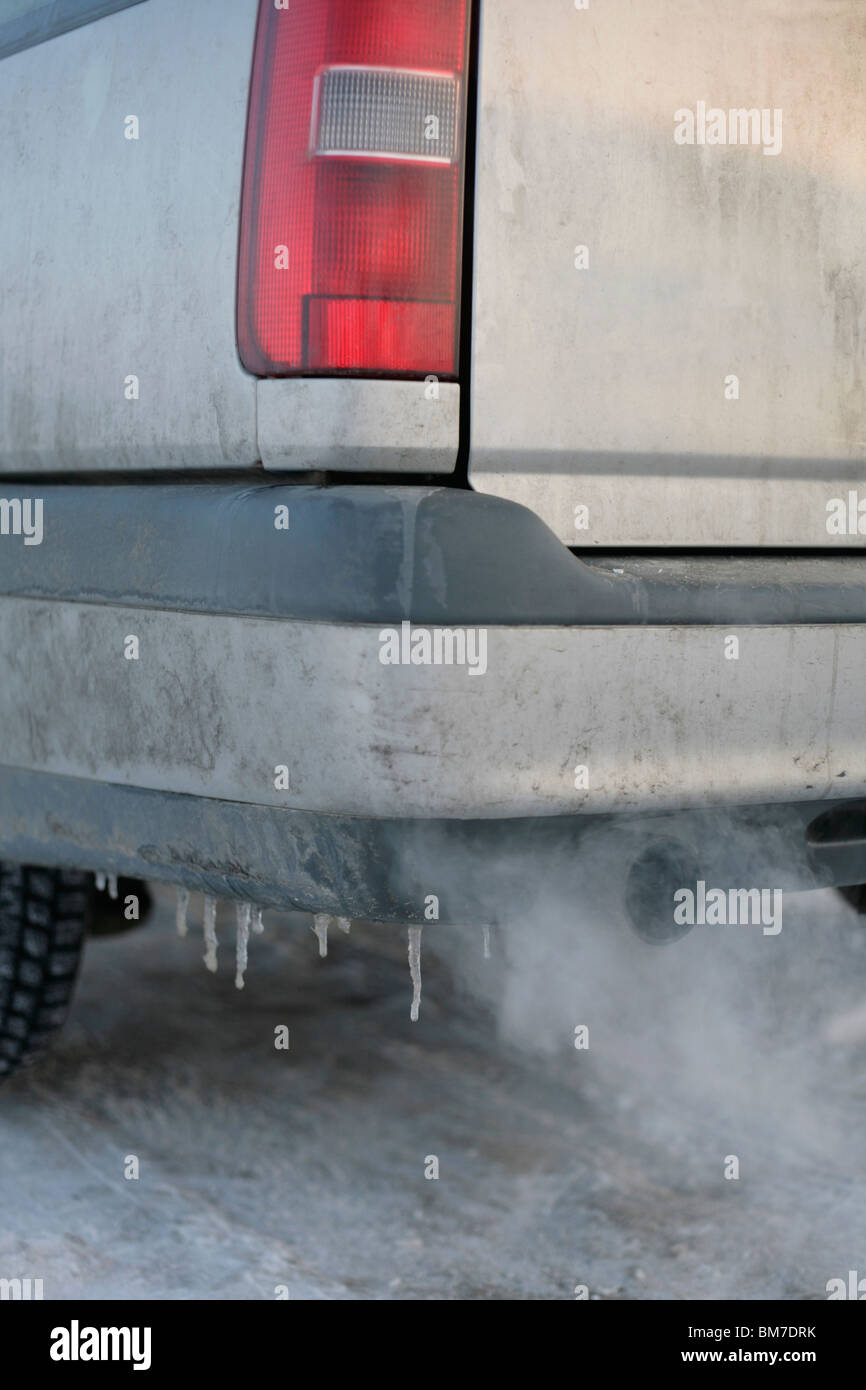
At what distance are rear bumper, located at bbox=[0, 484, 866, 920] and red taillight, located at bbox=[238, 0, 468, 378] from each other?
18cm

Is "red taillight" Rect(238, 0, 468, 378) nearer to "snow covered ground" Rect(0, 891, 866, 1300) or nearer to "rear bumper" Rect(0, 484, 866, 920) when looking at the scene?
"rear bumper" Rect(0, 484, 866, 920)

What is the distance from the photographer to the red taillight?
169 centimetres

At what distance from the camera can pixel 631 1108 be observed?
8.87 feet

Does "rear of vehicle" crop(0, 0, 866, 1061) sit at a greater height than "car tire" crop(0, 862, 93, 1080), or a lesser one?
greater

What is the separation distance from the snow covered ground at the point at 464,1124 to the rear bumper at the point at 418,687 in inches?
9.7

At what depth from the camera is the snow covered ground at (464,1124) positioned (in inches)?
85.5

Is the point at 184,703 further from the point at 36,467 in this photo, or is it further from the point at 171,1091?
the point at 171,1091

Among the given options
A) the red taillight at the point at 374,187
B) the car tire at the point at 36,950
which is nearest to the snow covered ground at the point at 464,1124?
the car tire at the point at 36,950

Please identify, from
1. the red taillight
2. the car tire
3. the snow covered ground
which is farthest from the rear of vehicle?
the car tire

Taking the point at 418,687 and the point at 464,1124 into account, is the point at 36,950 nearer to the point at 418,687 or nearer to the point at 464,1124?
the point at 464,1124

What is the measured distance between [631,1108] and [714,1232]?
1.50 feet

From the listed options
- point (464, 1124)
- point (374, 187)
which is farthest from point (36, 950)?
point (374, 187)

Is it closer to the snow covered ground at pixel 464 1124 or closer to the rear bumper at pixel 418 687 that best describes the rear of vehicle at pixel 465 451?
the rear bumper at pixel 418 687

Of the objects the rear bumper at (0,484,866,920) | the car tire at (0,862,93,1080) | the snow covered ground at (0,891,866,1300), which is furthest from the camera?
the car tire at (0,862,93,1080)
